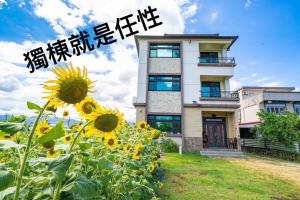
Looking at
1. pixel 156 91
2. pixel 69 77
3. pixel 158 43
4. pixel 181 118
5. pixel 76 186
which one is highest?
pixel 158 43

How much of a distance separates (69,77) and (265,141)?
743 inches

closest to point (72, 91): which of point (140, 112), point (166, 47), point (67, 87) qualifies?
point (67, 87)

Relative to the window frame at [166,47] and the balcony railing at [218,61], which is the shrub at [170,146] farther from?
the window frame at [166,47]

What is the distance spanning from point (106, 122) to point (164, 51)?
16.6m

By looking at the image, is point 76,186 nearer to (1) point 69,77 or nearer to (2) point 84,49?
(1) point 69,77

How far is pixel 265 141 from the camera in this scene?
17.1 m

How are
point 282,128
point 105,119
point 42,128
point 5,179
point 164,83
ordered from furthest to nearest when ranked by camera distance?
point 164,83
point 282,128
point 42,128
point 105,119
point 5,179

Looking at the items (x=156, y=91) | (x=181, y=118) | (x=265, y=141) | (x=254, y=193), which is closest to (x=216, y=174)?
(x=254, y=193)

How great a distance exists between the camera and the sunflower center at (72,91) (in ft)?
3.03

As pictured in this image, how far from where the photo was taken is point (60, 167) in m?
0.75

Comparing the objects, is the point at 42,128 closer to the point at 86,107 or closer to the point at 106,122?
the point at 86,107

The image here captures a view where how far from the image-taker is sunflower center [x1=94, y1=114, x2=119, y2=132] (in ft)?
3.92

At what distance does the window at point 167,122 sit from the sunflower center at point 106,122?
1435 centimetres

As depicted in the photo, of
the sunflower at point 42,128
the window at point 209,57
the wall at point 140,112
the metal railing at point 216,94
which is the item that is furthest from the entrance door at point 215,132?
the sunflower at point 42,128
